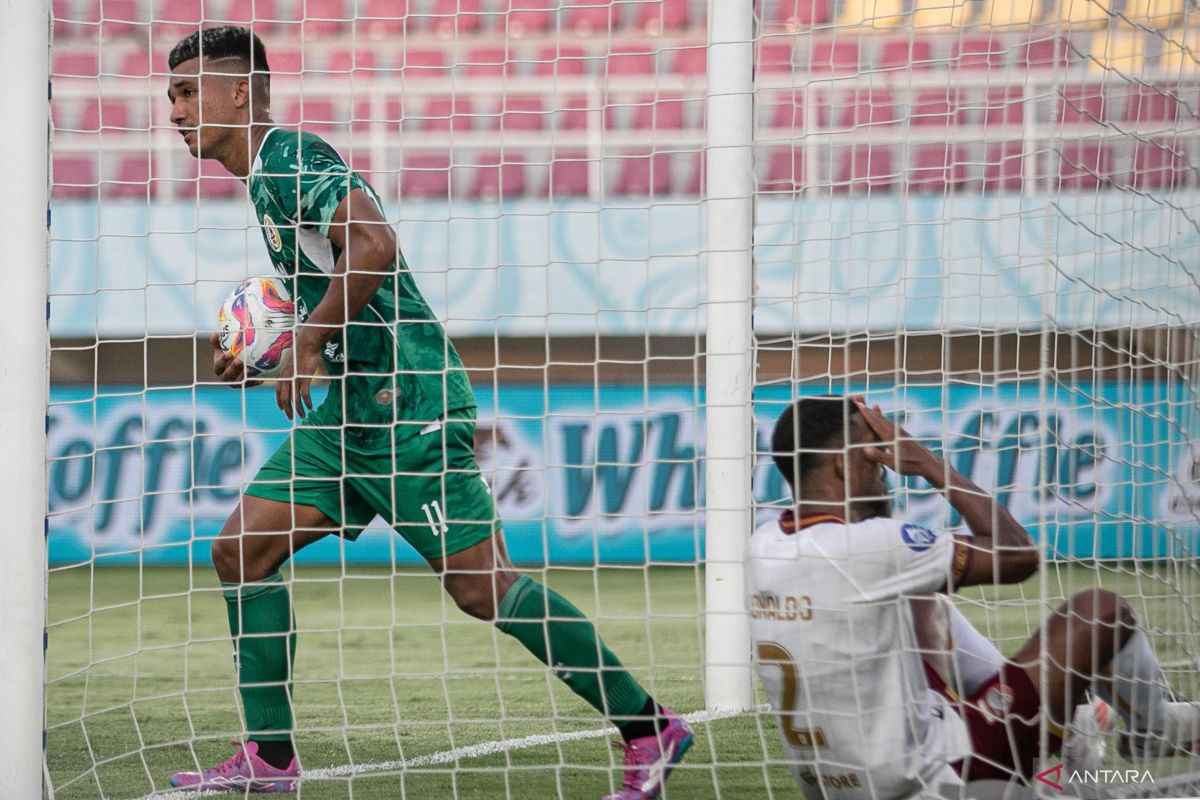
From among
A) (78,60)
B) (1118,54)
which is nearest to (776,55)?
(1118,54)

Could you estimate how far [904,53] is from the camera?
982 cm

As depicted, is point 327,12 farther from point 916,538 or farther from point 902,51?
point 916,538

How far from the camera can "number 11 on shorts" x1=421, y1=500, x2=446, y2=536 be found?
3.01 m

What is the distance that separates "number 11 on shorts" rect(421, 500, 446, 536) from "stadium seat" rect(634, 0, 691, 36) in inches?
324

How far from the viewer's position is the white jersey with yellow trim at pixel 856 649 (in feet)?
7.98

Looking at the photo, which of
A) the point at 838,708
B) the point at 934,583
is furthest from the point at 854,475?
the point at 838,708

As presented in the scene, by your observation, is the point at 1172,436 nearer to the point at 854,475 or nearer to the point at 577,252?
the point at 854,475

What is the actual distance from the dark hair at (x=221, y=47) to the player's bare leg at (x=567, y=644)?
1281 mm

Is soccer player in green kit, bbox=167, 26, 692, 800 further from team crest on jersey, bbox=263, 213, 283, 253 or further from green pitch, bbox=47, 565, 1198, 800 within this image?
green pitch, bbox=47, 565, 1198, 800

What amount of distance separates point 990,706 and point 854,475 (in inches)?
20.0

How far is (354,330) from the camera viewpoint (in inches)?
122

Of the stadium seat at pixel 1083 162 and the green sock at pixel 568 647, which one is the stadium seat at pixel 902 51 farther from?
the green sock at pixel 568 647

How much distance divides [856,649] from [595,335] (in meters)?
2.12

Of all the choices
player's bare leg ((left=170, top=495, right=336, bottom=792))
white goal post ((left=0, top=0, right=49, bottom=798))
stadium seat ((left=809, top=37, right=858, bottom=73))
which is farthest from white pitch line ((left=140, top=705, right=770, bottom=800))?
stadium seat ((left=809, top=37, right=858, bottom=73))
